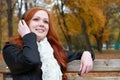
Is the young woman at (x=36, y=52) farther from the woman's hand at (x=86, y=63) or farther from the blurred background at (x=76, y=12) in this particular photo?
the blurred background at (x=76, y=12)

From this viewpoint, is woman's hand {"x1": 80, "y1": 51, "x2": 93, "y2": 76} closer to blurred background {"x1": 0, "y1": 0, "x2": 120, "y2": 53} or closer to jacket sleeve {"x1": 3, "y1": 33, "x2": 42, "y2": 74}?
jacket sleeve {"x1": 3, "y1": 33, "x2": 42, "y2": 74}

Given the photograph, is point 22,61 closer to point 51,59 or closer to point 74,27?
point 51,59

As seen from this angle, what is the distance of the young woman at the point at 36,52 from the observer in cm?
304

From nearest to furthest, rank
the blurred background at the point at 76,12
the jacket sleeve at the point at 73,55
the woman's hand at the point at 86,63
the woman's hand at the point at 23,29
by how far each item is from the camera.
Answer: the woman's hand at the point at 23,29, the woman's hand at the point at 86,63, the jacket sleeve at the point at 73,55, the blurred background at the point at 76,12

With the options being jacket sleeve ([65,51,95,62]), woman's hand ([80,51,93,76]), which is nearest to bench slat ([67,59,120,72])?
jacket sleeve ([65,51,95,62])

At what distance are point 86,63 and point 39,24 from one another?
623mm

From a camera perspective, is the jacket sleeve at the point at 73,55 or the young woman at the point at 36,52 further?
the jacket sleeve at the point at 73,55

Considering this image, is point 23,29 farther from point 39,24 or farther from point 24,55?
point 24,55

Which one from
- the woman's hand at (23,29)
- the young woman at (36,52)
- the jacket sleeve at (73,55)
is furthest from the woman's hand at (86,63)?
the woman's hand at (23,29)

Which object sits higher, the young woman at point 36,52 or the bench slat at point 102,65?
the young woman at point 36,52

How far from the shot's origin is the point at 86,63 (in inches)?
137

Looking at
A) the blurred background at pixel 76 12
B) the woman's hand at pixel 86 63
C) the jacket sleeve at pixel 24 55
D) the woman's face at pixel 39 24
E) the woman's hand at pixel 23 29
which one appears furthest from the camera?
the blurred background at pixel 76 12

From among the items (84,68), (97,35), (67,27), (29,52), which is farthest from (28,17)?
(97,35)

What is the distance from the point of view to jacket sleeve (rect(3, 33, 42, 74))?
300 centimetres
